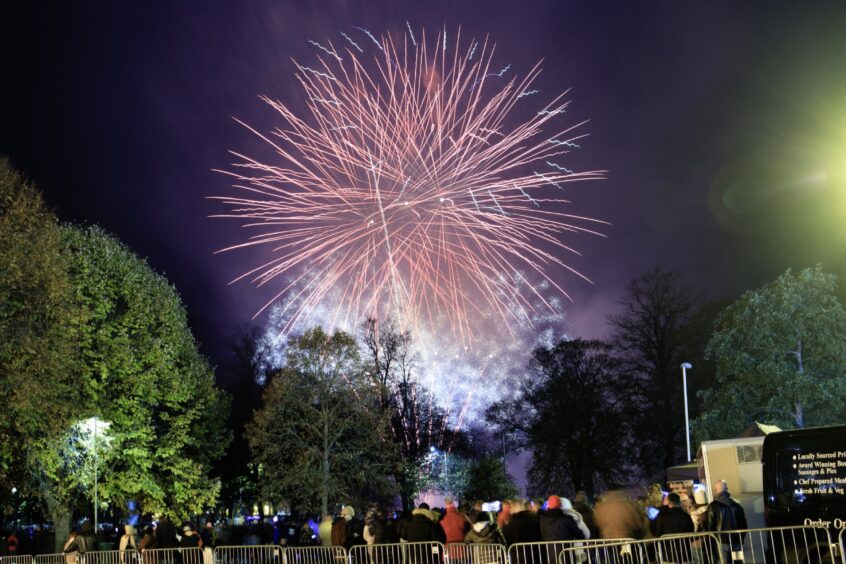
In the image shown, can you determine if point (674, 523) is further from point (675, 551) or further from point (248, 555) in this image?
point (248, 555)

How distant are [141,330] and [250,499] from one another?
66.6 feet

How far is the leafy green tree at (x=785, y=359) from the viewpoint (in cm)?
3159

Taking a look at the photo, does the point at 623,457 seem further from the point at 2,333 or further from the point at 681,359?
the point at 2,333

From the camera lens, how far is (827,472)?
12.4 meters

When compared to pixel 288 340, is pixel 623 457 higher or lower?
lower

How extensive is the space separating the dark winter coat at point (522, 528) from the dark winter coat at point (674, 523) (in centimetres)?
191

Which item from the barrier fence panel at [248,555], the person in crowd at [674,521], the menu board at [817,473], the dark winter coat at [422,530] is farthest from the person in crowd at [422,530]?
the menu board at [817,473]

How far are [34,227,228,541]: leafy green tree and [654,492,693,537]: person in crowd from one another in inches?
874

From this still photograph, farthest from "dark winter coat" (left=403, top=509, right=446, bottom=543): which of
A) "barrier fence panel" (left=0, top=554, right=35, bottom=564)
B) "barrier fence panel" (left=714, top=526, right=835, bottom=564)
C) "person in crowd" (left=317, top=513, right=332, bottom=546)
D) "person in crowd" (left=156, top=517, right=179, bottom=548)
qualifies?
"barrier fence panel" (left=0, top=554, right=35, bottom=564)

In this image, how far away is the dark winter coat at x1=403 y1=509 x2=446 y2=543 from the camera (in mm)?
13375

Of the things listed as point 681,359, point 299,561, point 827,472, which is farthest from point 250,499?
point 827,472

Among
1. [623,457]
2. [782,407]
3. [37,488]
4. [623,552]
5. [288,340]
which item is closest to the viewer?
[623,552]

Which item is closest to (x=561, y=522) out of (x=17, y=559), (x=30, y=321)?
(x=17, y=559)

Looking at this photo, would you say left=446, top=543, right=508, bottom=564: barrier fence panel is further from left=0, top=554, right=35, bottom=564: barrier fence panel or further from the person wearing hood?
left=0, top=554, right=35, bottom=564: barrier fence panel
